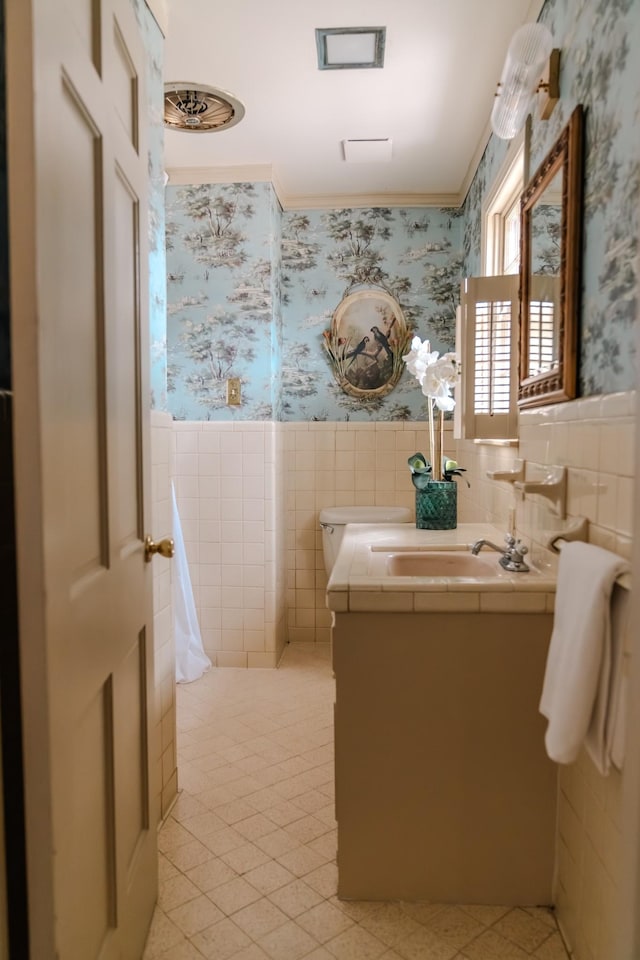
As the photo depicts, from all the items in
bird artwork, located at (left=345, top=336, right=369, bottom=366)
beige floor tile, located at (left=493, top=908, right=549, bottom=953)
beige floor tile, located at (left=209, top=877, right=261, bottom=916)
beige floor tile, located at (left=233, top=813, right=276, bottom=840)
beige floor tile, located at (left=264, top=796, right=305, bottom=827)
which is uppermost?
bird artwork, located at (left=345, top=336, right=369, bottom=366)

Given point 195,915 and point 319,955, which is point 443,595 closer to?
point 319,955

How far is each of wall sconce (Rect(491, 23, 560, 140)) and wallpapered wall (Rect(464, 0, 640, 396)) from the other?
0.04 meters

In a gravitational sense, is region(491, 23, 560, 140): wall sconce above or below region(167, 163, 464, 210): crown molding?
below

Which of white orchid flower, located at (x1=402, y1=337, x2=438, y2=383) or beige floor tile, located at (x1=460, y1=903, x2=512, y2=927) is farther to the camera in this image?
white orchid flower, located at (x1=402, y1=337, x2=438, y2=383)

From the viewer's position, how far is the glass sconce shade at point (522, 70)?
1.67 m

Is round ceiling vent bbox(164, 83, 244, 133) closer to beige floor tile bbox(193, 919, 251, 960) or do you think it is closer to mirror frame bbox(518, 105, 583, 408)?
mirror frame bbox(518, 105, 583, 408)

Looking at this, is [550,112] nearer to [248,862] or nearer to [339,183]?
[339,183]

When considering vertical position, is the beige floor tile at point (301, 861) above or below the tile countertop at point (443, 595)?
below

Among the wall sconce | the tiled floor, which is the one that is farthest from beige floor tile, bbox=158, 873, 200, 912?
the wall sconce

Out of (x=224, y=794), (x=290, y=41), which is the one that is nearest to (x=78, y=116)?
(x=290, y=41)

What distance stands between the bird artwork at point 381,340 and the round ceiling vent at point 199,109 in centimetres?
131

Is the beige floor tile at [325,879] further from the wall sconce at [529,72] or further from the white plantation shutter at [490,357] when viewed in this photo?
the wall sconce at [529,72]

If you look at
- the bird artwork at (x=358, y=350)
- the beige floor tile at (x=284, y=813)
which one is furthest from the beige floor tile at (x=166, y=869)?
the bird artwork at (x=358, y=350)

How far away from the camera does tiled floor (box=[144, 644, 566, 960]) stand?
148 cm
